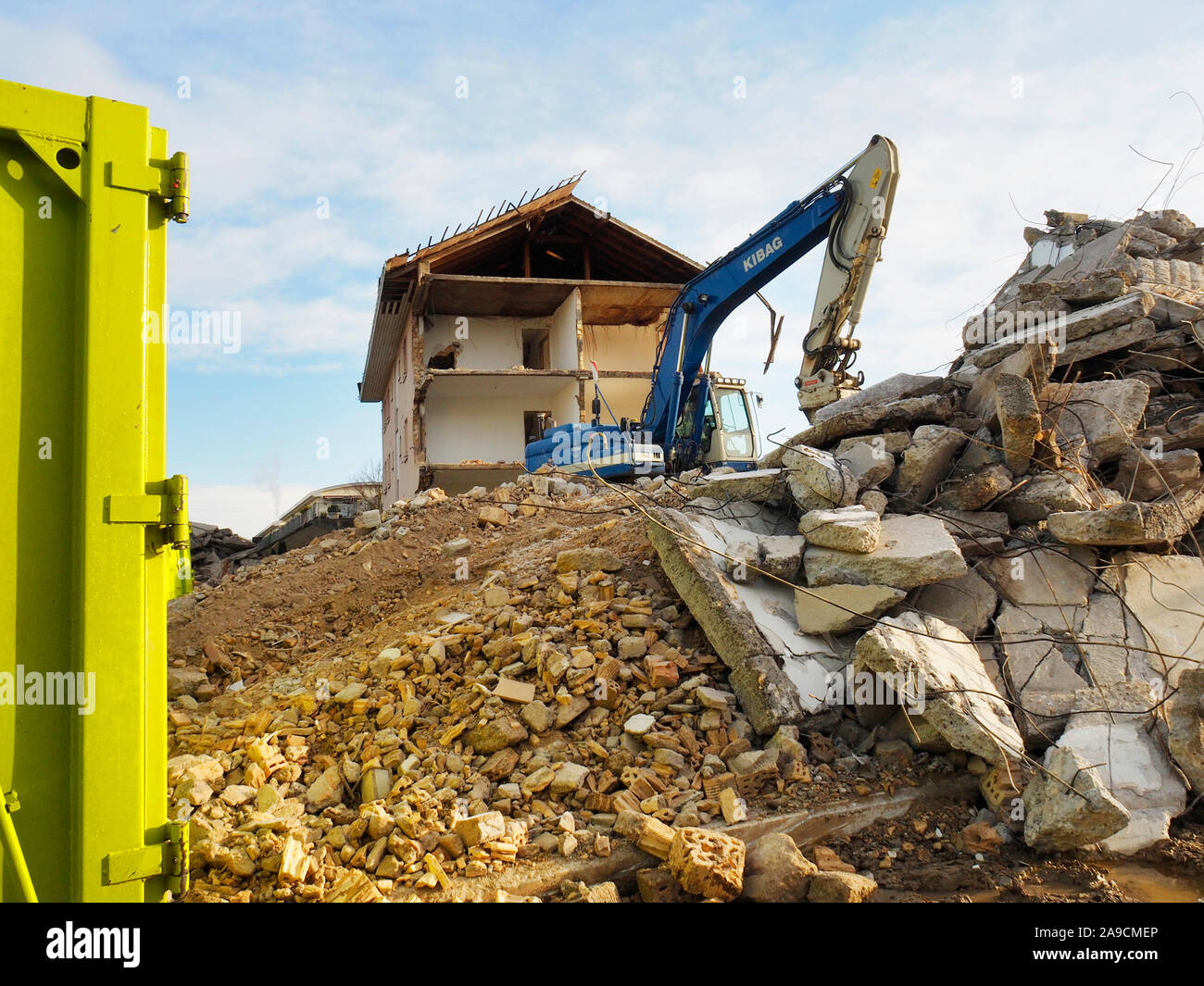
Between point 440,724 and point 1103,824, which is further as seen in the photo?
point 440,724

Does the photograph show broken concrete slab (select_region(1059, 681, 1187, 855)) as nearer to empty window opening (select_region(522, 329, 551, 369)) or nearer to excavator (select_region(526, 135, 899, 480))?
excavator (select_region(526, 135, 899, 480))

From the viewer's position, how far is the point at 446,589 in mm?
7031

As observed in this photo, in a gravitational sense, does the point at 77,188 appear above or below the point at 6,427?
above

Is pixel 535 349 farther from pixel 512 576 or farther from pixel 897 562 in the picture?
pixel 897 562

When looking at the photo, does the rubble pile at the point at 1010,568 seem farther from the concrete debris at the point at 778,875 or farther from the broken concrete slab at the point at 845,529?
Result: the concrete debris at the point at 778,875

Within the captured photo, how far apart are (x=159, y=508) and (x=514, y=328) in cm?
1664

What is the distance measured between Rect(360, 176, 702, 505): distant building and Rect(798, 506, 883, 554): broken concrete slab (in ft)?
36.1

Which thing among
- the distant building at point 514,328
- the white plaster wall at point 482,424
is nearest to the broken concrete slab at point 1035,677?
the distant building at point 514,328

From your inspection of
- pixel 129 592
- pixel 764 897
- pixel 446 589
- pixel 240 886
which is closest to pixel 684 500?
pixel 446 589

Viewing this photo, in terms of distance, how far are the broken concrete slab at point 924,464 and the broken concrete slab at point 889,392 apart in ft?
4.00

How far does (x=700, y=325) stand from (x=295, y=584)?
617 centimetres

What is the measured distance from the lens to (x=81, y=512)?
7.46 feet

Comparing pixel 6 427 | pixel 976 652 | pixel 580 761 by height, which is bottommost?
pixel 580 761

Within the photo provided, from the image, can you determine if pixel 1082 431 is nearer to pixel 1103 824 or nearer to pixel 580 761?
pixel 1103 824
